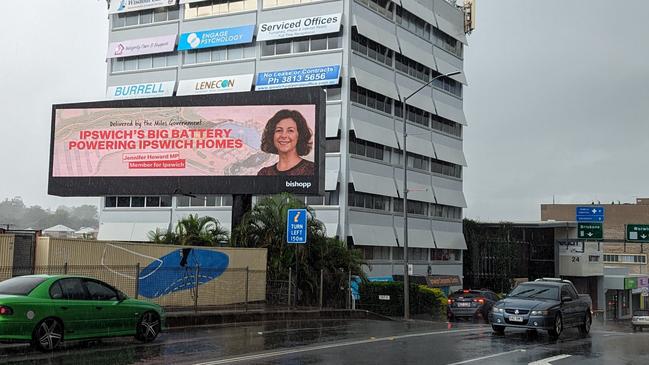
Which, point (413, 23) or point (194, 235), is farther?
point (413, 23)

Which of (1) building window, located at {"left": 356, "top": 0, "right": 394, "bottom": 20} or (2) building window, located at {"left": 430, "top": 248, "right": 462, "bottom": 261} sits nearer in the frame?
(1) building window, located at {"left": 356, "top": 0, "right": 394, "bottom": 20}

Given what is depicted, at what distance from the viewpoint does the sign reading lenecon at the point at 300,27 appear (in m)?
48.1

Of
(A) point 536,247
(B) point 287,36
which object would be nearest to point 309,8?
(B) point 287,36

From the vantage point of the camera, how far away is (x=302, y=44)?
49938 mm

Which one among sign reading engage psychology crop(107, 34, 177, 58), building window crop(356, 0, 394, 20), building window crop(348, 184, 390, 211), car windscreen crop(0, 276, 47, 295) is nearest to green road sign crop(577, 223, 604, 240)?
building window crop(348, 184, 390, 211)

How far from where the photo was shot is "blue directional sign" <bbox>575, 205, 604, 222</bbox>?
58.0 metres

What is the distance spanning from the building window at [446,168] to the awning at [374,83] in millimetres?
8397

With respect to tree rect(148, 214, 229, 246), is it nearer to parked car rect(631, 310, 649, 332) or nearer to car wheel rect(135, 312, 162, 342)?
car wheel rect(135, 312, 162, 342)

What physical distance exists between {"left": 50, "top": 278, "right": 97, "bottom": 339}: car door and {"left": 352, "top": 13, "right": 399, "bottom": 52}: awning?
3738 centimetres

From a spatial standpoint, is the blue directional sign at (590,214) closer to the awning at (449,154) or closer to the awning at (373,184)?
the awning at (449,154)

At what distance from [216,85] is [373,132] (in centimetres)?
1268

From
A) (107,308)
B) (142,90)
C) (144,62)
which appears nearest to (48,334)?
(107,308)

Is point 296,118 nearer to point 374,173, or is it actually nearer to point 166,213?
point 374,173

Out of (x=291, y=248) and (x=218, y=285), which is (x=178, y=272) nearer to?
(x=218, y=285)
